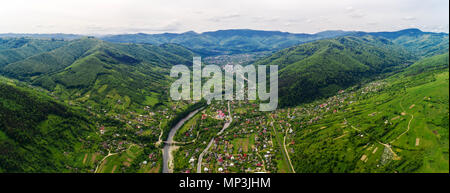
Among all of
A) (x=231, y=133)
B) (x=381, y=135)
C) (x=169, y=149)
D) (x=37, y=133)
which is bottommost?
(x=169, y=149)

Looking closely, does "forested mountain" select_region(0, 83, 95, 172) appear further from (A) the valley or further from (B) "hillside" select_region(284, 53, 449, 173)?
(B) "hillside" select_region(284, 53, 449, 173)

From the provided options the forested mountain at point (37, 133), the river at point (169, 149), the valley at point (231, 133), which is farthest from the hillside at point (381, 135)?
the forested mountain at point (37, 133)

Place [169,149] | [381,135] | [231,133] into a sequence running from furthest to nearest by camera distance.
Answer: [231,133] < [169,149] < [381,135]

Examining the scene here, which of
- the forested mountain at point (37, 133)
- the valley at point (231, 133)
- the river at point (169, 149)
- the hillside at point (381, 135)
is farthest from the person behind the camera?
the river at point (169, 149)

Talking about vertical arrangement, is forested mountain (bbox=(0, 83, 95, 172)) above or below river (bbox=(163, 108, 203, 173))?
above

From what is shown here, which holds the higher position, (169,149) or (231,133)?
(231,133)

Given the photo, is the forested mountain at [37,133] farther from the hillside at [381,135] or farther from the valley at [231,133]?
the hillside at [381,135]

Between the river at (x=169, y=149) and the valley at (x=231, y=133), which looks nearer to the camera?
the valley at (x=231, y=133)

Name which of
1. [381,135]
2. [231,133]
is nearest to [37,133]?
[231,133]

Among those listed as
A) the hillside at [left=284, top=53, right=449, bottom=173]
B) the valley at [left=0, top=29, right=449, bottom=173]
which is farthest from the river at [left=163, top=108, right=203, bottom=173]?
the hillside at [left=284, top=53, right=449, bottom=173]

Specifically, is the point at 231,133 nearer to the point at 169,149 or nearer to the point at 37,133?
the point at 169,149

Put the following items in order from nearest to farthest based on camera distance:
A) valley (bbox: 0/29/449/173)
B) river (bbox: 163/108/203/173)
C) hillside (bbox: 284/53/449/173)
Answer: hillside (bbox: 284/53/449/173), valley (bbox: 0/29/449/173), river (bbox: 163/108/203/173)

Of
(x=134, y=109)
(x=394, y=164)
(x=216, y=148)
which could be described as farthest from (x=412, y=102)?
(x=134, y=109)

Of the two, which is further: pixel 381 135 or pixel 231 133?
pixel 231 133
